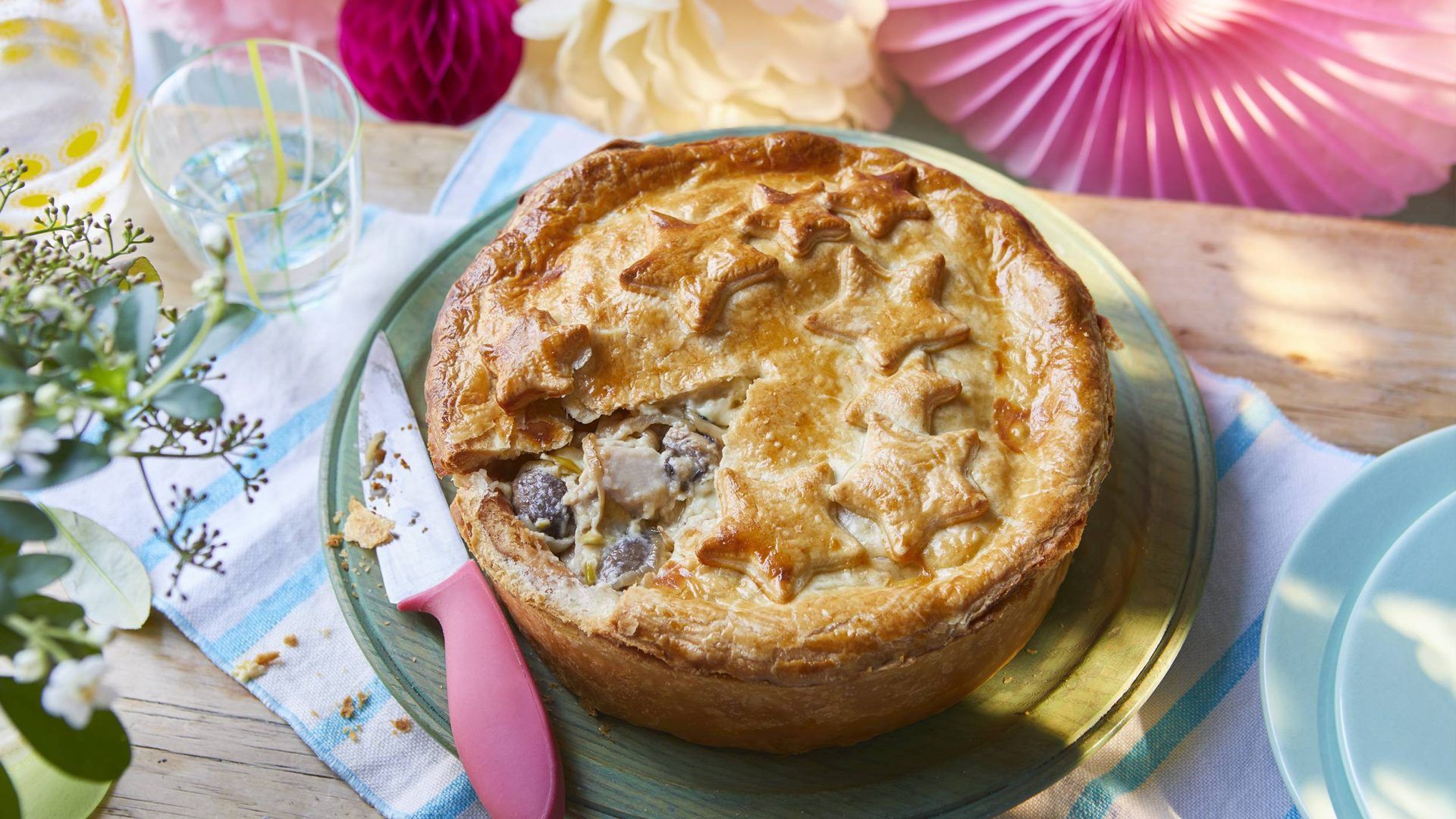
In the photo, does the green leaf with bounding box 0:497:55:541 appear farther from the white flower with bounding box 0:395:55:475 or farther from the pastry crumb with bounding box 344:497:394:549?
the pastry crumb with bounding box 344:497:394:549

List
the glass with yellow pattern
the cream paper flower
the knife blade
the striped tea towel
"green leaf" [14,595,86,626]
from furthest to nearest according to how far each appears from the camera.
Answer: the cream paper flower < the glass with yellow pattern < the knife blade < the striped tea towel < "green leaf" [14,595,86,626]

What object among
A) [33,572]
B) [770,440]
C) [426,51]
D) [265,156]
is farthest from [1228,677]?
[426,51]

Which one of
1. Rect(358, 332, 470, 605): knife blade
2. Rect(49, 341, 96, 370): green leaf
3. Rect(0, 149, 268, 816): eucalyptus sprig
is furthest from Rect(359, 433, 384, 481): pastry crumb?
Rect(49, 341, 96, 370): green leaf

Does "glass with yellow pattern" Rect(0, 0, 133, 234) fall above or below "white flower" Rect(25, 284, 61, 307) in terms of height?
below

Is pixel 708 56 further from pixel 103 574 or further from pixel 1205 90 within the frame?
pixel 103 574

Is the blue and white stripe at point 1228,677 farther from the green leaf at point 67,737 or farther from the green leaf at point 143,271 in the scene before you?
the green leaf at point 143,271

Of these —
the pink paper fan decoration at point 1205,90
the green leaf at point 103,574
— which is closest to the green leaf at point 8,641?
the green leaf at point 103,574
